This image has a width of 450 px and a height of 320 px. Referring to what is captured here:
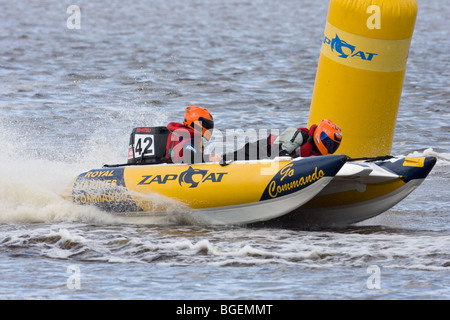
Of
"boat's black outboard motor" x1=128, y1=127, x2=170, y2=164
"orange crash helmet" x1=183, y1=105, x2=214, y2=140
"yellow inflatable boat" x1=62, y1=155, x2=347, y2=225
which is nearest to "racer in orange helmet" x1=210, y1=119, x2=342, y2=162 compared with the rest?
"orange crash helmet" x1=183, y1=105, x2=214, y2=140

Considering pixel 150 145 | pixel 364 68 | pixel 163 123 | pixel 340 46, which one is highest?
pixel 340 46

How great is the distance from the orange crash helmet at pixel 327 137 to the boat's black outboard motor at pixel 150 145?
5.76 ft

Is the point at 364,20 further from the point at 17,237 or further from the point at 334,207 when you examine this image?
the point at 17,237

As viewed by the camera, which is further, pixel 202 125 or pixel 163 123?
pixel 163 123

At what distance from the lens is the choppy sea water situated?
6.87 m

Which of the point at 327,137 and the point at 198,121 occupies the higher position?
the point at 198,121

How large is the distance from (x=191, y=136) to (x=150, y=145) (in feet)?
1.96

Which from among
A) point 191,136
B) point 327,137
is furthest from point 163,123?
point 327,137

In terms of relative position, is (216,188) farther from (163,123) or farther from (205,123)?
(163,123)

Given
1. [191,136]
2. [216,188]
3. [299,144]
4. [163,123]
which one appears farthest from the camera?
[163,123]

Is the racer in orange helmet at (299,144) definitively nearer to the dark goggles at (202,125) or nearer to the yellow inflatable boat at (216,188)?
the dark goggles at (202,125)

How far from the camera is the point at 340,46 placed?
9906 mm

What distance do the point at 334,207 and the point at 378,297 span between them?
295 centimetres

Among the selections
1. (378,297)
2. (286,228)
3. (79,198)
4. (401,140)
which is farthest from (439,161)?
(378,297)
